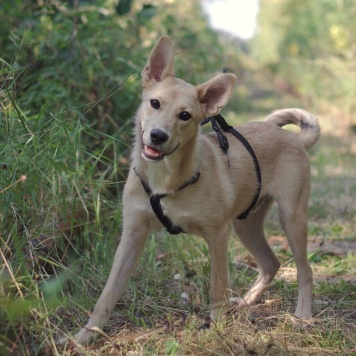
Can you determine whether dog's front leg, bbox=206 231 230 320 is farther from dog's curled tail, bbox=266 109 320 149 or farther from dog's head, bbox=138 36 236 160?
dog's curled tail, bbox=266 109 320 149

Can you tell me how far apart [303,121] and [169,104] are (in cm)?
158

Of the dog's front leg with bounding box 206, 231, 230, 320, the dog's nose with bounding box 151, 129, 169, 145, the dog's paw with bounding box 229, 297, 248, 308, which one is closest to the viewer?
the dog's nose with bounding box 151, 129, 169, 145

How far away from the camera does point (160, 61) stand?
412cm

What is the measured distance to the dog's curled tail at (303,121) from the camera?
4.87 m

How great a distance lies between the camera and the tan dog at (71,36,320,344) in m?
3.81

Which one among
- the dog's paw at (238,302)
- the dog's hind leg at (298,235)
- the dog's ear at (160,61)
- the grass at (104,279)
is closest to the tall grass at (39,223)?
the grass at (104,279)

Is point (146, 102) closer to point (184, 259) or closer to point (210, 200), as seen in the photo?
point (210, 200)

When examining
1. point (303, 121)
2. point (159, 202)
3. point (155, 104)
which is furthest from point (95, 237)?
point (303, 121)

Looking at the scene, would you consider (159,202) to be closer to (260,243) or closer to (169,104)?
(169,104)

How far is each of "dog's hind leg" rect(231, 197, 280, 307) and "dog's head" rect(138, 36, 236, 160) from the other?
109 cm

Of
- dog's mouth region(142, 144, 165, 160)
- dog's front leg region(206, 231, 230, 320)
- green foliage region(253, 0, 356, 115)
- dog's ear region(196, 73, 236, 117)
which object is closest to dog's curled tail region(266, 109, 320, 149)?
dog's ear region(196, 73, 236, 117)

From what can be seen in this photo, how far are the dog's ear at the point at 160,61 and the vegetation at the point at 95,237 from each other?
0.14 m

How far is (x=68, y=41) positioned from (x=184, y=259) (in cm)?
309

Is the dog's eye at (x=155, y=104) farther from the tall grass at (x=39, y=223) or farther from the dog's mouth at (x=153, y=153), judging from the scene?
the tall grass at (x=39, y=223)
